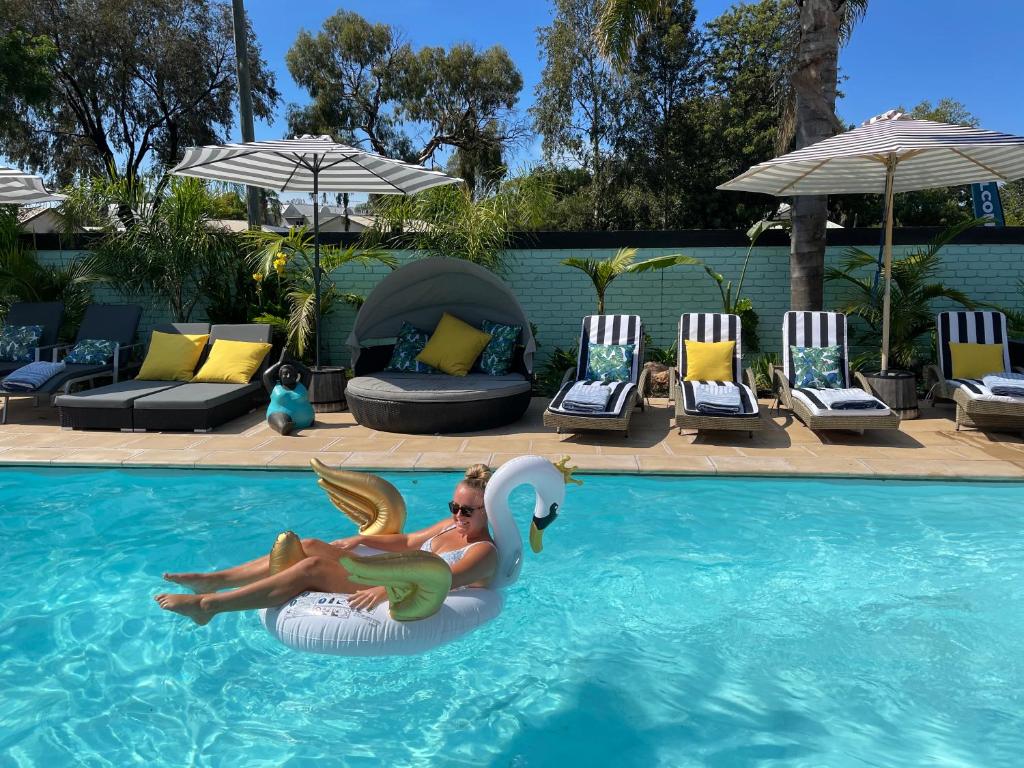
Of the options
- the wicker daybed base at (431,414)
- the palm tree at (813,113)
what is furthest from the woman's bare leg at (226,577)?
the palm tree at (813,113)

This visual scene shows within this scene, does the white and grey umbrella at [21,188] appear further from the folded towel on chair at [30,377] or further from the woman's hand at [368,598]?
the woman's hand at [368,598]

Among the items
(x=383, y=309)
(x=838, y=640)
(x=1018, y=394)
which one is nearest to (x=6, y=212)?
(x=383, y=309)

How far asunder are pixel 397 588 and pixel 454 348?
18.8ft

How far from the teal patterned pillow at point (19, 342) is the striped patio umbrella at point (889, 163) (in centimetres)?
862

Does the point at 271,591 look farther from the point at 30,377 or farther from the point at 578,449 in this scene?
the point at 30,377

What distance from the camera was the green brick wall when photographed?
1048 cm

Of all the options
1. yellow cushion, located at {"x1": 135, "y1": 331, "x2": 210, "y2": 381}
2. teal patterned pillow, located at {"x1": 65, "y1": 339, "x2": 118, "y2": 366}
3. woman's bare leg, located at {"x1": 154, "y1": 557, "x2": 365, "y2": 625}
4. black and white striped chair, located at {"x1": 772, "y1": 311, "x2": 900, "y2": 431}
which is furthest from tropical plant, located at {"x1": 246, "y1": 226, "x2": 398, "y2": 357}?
woman's bare leg, located at {"x1": 154, "y1": 557, "x2": 365, "y2": 625}

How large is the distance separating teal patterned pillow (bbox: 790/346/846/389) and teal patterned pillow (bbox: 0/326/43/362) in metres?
8.99

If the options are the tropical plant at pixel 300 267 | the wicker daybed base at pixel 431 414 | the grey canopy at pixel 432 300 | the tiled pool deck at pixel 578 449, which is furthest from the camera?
the tropical plant at pixel 300 267

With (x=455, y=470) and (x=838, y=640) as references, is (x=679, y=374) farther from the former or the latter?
(x=838, y=640)

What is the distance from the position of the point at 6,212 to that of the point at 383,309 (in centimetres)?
585

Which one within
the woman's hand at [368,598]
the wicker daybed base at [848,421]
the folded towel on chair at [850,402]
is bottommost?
the woman's hand at [368,598]

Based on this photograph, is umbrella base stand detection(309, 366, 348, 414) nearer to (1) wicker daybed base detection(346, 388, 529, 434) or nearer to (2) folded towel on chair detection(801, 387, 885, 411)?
(1) wicker daybed base detection(346, 388, 529, 434)

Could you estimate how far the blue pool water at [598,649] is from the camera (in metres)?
3.57
